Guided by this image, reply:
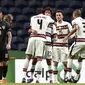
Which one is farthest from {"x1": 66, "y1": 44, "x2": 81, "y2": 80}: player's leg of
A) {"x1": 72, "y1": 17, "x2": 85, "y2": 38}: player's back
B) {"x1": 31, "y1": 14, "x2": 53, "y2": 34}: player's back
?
{"x1": 31, "y1": 14, "x2": 53, "y2": 34}: player's back

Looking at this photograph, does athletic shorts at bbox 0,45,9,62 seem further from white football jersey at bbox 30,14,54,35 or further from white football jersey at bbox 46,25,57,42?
white football jersey at bbox 46,25,57,42

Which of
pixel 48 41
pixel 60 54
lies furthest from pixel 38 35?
pixel 60 54

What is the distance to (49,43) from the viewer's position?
988cm

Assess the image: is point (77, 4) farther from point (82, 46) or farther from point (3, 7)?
point (82, 46)

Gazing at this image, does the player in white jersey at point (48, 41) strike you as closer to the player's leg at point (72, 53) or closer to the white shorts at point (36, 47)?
the white shorts at point (36, 47)

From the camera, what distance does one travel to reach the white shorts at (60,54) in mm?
10266

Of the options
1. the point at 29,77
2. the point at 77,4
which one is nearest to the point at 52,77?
the point at 29,77

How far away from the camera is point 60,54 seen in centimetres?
1030

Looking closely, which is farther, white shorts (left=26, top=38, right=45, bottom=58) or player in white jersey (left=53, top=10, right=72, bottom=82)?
player in white jersey (left=53, top=10, right=72, bottom=82)

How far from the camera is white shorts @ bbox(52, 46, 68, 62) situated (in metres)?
10.3

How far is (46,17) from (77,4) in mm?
6596

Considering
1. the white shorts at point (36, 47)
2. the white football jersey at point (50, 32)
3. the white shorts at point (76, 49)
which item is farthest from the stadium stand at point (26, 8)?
the white shorts at point (36, 47)

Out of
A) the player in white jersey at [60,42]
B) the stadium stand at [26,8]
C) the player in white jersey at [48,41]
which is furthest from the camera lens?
the stadium stand at [26,8]

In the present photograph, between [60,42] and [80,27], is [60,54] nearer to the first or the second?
[60,42]
